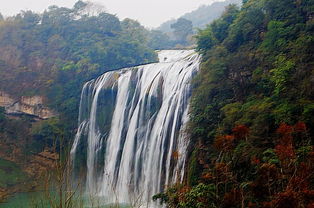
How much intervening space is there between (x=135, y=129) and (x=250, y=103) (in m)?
6.79

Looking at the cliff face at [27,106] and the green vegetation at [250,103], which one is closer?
the green vegetation at [250,103]

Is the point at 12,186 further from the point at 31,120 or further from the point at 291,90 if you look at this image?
the point at 291,90

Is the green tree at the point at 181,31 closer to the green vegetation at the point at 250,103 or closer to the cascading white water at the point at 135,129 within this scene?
the cascading white water at the point at 135,129

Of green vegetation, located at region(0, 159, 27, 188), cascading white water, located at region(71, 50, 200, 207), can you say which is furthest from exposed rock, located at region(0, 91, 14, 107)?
cascading white water, located at region(71, 50, 200, 207)

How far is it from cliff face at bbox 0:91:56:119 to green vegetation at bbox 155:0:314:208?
1367 cm

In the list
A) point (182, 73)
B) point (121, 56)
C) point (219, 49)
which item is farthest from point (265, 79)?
point (121, 56)

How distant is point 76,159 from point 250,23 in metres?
12.9

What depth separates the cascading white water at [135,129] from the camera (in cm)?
1286

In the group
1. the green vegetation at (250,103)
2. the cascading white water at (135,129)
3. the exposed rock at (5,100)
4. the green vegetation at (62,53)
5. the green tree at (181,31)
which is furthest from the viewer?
the green tree at (181,31)

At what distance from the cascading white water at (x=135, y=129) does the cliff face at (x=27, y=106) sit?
3.53 metres

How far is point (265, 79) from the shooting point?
10469mm

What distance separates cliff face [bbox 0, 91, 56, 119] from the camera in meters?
23.4

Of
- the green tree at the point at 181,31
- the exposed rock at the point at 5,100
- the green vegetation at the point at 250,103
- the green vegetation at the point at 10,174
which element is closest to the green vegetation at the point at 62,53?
the exposed rock at the point at 5,100

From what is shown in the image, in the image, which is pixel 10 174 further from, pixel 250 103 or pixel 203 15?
pixel 203 15
